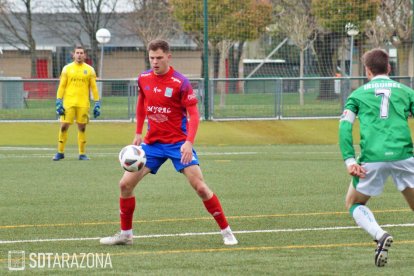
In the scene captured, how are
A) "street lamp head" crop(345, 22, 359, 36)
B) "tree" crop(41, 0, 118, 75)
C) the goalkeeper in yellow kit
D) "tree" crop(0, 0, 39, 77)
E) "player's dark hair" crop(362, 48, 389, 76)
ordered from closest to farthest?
1. "player's dark hair" crop(362, 48, 389, 76)
2. the goalkeeper in yellow kit
3. "street lamp head" crop(345, 22, 359, 36)
4. "tree" crop(0, 0, 39, 77)
5. "tree" crop(41, 0, 118, 75)

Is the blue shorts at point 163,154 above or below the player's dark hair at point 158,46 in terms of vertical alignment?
below

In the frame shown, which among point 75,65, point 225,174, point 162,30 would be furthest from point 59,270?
point 162,30

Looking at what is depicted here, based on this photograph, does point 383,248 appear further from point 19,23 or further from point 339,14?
point 19,23

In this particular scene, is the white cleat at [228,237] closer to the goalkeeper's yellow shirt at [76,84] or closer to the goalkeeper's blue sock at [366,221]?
the goalkeeper's blue sock at [366,221]

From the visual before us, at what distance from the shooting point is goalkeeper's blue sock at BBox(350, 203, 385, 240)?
7773mm

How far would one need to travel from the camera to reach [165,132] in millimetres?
9305

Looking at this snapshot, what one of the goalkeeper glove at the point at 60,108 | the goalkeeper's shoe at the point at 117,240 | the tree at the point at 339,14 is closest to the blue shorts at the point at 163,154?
the goalkeeper's shoe at the point at 117,240

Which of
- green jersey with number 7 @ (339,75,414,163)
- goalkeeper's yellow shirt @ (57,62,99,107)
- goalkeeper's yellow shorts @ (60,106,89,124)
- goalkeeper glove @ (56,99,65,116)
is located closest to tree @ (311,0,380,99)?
goalkeeper's yellow shirt @ (57,62,99,107)

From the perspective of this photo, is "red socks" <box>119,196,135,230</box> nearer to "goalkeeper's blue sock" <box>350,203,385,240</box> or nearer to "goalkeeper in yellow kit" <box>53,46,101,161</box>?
"goalkeeper's blue sock" <box>350,203,385,240</box>

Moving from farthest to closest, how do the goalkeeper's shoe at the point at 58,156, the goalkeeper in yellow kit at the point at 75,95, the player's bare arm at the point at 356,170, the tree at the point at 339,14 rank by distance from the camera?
the tree at the point at 339,14 < the goalkeeper in yellow kit at the point at 75,95 < the goalkeeper's shoe at the point at 58,156 < the player's bare arm at the point at 356,170

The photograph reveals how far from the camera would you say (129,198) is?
9.26 meters

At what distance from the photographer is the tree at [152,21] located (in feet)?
135

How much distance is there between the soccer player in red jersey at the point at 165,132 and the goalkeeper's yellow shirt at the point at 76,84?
10244 mm

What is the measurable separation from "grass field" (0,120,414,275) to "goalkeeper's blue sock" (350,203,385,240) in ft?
0.87
